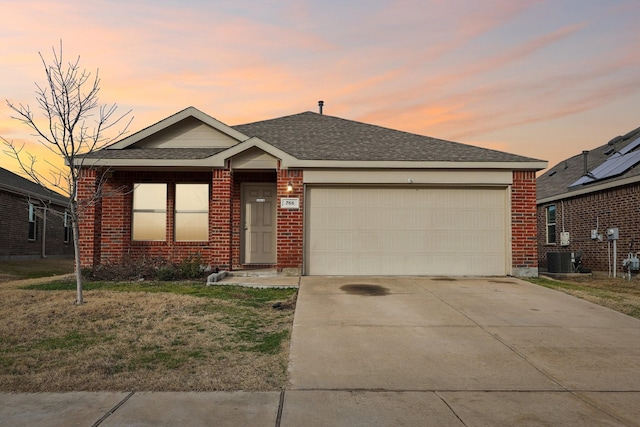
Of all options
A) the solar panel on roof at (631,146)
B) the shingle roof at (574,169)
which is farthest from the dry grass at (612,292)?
the solar panel on roof at (631,146)

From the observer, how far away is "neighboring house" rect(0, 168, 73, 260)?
69.2ft

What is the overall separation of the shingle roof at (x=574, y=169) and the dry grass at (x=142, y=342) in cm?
1440

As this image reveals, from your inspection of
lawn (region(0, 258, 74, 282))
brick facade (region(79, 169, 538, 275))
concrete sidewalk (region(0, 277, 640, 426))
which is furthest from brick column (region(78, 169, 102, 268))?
concrete sidewalk (region(0, 277, 640, 426))

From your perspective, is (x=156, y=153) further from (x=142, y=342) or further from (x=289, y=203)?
(x=142, y=342)

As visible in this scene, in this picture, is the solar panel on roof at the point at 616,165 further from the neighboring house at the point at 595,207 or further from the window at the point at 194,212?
the window at the point at 194,212

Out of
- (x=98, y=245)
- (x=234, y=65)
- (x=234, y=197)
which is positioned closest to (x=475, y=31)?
(x=234, y=65)

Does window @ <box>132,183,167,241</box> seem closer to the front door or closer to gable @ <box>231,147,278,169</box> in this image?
the front door

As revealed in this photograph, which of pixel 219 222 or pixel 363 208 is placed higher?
pixel 363 208

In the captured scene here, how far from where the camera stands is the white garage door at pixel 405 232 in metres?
12.3

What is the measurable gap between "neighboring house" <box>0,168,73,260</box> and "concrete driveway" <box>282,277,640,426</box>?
16447 millimetres

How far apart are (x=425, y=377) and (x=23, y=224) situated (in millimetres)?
23680

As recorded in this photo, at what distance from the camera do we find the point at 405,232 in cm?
1239

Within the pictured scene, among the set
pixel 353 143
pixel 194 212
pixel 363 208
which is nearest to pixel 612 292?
pixel 363 208

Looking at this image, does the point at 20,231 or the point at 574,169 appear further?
the point at 20,231
